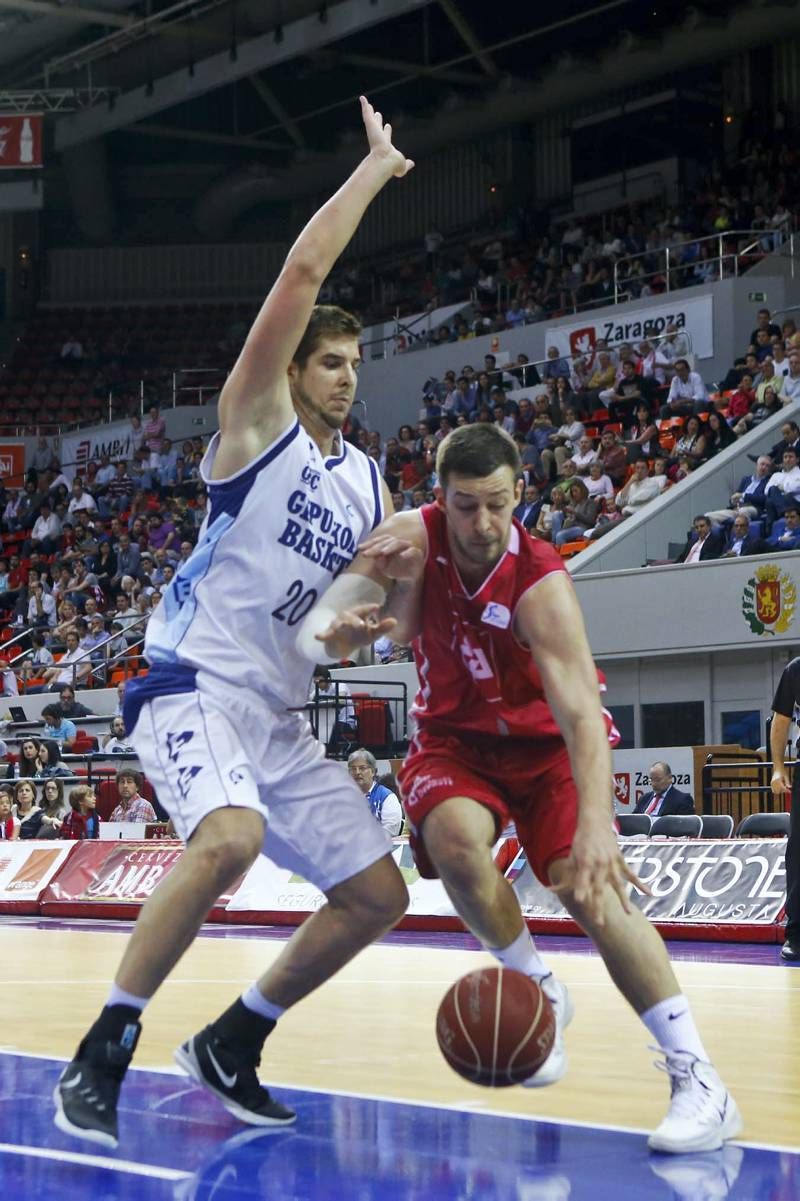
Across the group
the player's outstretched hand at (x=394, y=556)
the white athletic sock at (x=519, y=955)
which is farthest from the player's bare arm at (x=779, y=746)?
the player's outstretched hand at (x=394, y=556)

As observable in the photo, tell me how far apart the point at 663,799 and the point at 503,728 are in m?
10.1

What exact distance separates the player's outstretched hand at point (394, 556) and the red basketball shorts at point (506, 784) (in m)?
0.50

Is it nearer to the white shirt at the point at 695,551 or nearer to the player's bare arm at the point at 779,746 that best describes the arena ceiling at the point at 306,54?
the white shirt at the point at 695,551

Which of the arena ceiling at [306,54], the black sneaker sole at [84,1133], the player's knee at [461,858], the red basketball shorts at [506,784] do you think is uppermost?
the arena ceiling at [306,54]

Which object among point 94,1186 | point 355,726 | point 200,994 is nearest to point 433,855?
point 94,1186

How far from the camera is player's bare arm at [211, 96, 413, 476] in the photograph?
4.23 metres

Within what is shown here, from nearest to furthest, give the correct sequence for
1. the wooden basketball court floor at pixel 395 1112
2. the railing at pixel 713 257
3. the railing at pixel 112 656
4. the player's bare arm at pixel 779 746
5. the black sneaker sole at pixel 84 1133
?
the wooden basketball court floor at pixel 395 1112 < the black sneaker sole at pixel 84 1133 < the player's bare arm at pixel 779 746 < the railing at pixel 112 656 < the railing at pixel 713 257

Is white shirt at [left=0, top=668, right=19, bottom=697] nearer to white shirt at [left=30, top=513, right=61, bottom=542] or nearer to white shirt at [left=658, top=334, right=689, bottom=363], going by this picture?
white shirt at [left=30, top=513, right=61, bottom=542]

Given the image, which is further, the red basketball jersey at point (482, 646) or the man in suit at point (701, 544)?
the man in suit at point (701, 544)

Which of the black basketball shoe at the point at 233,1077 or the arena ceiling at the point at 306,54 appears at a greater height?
the arena ceiling at the point at 306,54

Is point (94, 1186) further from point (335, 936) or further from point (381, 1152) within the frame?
point (335, 936)

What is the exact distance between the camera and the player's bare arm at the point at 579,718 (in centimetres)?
384

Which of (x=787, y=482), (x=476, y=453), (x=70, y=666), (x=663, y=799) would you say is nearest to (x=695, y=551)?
(x=787, y=482)

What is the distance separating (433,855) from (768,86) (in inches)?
1180
